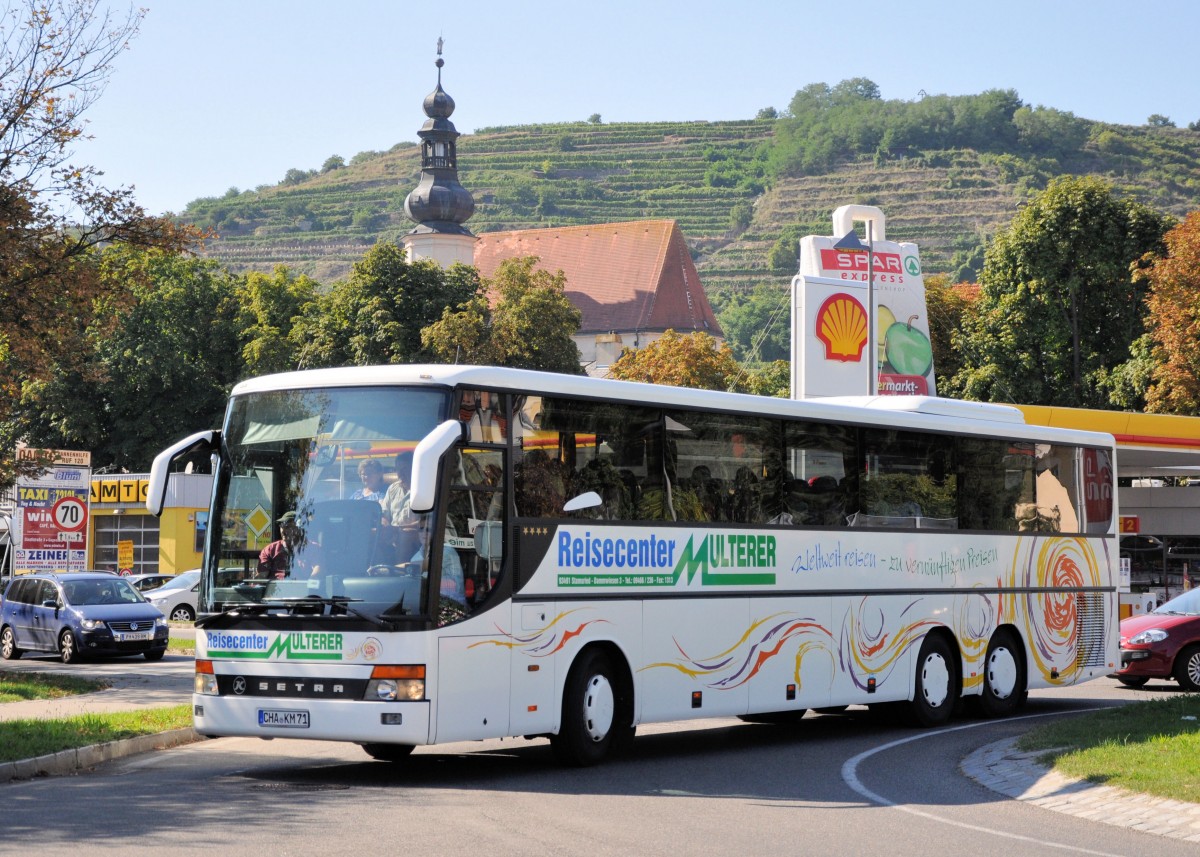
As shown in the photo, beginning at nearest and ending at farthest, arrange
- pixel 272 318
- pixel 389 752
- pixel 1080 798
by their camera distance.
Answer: pixel 1080 798
pixel 389 752
pixel 272 318

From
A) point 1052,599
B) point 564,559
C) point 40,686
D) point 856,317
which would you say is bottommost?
point 40,686

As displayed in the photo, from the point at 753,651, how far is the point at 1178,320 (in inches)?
1338

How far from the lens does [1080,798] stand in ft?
39.5

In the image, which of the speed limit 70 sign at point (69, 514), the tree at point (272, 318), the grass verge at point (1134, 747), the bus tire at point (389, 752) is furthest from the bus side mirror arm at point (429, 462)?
the tree at point (272, 318)

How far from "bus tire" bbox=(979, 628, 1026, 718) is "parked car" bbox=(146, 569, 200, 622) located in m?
28.9

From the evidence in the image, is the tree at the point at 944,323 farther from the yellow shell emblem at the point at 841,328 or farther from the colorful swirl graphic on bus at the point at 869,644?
the colorful swirl graphic on bus at the point at 869,644

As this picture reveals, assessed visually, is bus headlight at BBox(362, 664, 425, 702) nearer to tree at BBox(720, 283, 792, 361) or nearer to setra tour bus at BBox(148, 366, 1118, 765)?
setra tour bus at BBox(148, 366, 1118, 765)

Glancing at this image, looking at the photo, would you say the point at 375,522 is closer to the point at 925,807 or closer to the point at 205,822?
the point at 205,822

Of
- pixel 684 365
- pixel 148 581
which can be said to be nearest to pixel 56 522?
pixel 148 581

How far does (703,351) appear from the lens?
75438 millimetres

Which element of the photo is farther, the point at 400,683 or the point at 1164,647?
the point at 1164,647

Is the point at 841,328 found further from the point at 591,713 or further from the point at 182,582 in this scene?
the point at 591,713

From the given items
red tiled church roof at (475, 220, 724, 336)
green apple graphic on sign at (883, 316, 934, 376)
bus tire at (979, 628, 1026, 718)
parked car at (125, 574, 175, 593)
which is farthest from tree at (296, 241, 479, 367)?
red tiled church roof at (475, 220, 724, 336)

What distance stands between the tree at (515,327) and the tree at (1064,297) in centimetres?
1876
